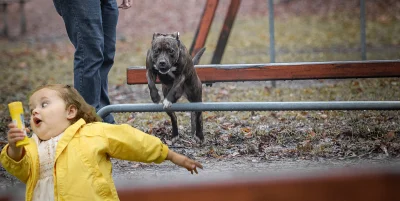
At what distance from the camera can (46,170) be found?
114 inches

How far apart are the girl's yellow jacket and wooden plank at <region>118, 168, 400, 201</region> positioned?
1476 millimetres

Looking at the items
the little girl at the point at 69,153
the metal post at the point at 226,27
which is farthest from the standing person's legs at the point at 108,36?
the metal post at the point at 226,27

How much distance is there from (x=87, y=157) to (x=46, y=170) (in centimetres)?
21

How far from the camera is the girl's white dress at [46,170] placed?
2854 mm

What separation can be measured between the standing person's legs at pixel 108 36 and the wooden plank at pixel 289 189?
3.85 metres

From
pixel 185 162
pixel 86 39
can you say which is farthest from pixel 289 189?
pixel 86 39

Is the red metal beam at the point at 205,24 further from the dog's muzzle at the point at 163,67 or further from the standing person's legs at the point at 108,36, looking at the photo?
the dog's muzzle at the point at 163,67

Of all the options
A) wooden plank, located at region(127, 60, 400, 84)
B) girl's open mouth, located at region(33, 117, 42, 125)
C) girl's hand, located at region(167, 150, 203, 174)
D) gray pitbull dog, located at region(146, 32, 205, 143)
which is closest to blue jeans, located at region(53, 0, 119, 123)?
gray pitbull dog, located at region(146, 32, 205, 143)

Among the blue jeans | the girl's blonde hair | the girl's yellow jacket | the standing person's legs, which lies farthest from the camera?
the standing person's legs

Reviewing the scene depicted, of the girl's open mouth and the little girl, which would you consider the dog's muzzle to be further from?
the girl's open mouth

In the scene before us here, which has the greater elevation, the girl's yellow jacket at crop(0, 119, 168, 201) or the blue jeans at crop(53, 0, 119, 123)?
the blue jeans at crop(53, 0, 119, 123)

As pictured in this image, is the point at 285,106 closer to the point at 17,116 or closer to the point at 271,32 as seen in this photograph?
the point at 17,116

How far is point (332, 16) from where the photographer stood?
1923cm

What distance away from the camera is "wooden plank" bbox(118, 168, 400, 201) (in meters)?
1.27
